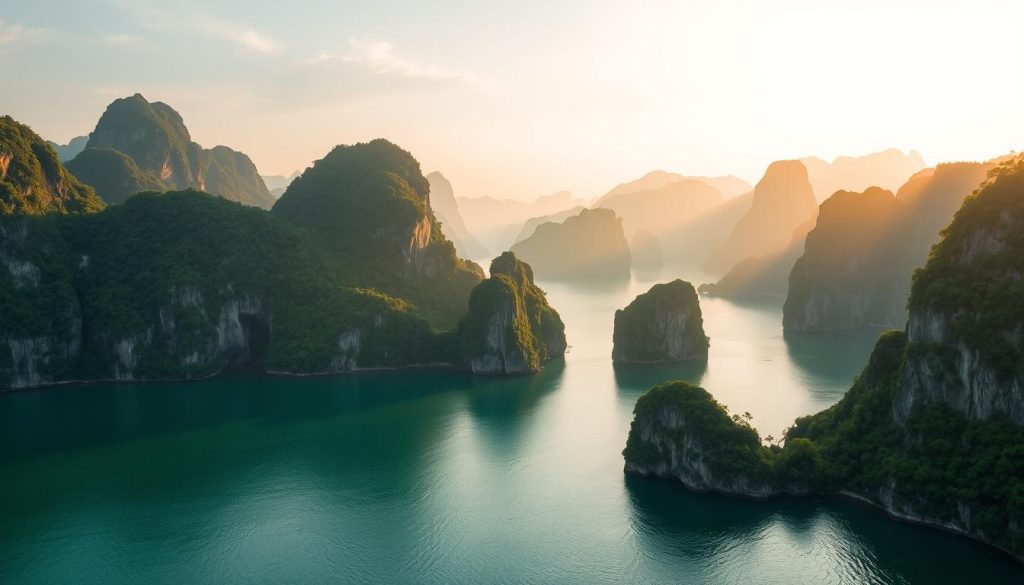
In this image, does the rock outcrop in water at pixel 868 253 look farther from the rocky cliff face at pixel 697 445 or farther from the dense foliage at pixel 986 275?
the rocky cliff face at pixel 697 445

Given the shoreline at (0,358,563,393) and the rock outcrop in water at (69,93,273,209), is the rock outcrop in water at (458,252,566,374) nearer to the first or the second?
the shoreline at (0,358,563,393)

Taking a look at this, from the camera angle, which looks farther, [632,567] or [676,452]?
[676,452]

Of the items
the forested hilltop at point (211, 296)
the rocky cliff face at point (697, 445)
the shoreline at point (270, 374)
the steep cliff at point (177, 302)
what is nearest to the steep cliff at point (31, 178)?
the forested hilltop at point (211, 296)

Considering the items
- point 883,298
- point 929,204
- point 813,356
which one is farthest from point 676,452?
point 929,204

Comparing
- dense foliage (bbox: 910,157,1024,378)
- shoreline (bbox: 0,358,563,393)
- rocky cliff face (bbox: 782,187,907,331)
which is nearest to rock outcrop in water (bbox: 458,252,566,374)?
shoreline (bbox: 0,358,563,393)

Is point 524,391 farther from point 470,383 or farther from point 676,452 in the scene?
point 676,452

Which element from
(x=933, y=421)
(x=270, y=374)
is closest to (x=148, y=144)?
(x=270, y=374)

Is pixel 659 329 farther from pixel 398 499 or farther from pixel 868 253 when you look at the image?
pixel 868 253
